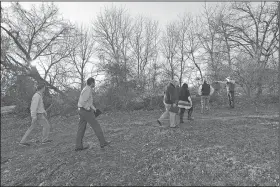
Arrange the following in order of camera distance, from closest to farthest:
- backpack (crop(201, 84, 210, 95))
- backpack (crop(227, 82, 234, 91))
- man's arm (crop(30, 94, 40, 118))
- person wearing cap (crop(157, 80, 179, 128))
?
man's arm (crop(30, 94, 40, 118)) < person wearing cap (crop(157, 80, 179, 128)) < backpack (crop(201, 84, 210, 95)) < backpack (crop(227, 82, 234, 91))

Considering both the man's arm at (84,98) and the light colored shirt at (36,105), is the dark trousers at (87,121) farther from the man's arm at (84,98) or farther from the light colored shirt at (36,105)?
the light colored shirt at (36,105)

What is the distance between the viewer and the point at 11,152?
201 inches

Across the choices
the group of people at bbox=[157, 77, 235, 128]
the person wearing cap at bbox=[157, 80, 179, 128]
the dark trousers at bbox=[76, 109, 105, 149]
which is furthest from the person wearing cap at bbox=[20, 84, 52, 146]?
the person wearing cap at bbox=[157, 80, 179, 128]

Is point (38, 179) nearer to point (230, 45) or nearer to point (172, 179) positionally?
point (172, 179)

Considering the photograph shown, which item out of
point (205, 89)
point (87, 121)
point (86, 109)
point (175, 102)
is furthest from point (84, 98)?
point (205, 89)

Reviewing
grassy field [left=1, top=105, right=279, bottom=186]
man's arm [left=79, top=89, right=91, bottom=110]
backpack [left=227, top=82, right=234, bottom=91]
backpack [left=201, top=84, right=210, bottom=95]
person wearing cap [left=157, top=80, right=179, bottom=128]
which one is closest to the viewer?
grassy field [left=1, top=105, right=279, bottom=186]

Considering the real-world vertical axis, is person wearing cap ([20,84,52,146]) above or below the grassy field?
above

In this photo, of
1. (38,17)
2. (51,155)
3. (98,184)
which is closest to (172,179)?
(98,184)

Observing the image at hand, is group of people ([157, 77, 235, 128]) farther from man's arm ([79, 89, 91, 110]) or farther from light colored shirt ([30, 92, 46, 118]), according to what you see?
light colored shirt ([30, 92, 46, 118])

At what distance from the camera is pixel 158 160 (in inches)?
151

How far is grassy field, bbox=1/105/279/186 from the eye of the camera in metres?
3.15

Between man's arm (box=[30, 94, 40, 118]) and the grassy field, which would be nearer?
the grassy field

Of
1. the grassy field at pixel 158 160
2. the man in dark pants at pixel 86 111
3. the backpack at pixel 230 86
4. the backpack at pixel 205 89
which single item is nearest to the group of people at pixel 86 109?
the man in dark pants at pixel 86 111

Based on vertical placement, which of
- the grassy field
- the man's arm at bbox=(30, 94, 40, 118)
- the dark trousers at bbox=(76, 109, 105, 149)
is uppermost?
the man's arm at bbox=(30, 94, 40, 118)
